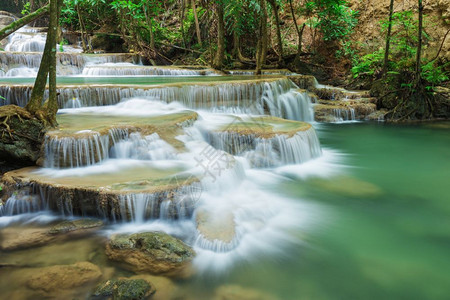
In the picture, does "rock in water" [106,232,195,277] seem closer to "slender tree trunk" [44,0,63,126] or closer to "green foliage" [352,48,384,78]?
"slender tree trunk" [44,0,63,126]

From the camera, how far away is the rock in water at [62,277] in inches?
111

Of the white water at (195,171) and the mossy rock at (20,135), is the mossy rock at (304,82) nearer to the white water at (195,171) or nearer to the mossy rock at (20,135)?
the white water at (195,171)

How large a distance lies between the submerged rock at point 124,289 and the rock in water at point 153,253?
271 mm

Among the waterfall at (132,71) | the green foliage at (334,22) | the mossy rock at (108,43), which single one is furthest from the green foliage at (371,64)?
the mossy rock at (108,43)

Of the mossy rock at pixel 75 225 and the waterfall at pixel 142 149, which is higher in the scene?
the waterfall at pixel 142 149

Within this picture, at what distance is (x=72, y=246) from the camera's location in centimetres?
343

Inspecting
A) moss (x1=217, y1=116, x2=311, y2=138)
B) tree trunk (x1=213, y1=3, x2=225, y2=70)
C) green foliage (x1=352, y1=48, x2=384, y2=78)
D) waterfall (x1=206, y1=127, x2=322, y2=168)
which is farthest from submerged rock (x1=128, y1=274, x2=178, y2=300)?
green foliage (x1=352, y1=48, x2=384, y2=78)

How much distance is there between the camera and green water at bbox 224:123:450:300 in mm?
2973

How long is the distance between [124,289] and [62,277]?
0.71 metres

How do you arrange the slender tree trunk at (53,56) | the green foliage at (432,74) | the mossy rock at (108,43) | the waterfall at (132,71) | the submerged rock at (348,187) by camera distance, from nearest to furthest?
the slender tree trunk at (53,56), the submerged rock at (348,187), the green foliage at (432,74), the waterfall at (132,71), the mossy rock at (108,43)

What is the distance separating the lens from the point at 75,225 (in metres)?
3.79

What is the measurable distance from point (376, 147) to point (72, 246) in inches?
276

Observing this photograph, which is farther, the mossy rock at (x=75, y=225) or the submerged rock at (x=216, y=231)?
the mossy rock at (x=75, y=225)

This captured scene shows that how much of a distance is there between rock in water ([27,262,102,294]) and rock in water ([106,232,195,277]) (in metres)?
0.27
